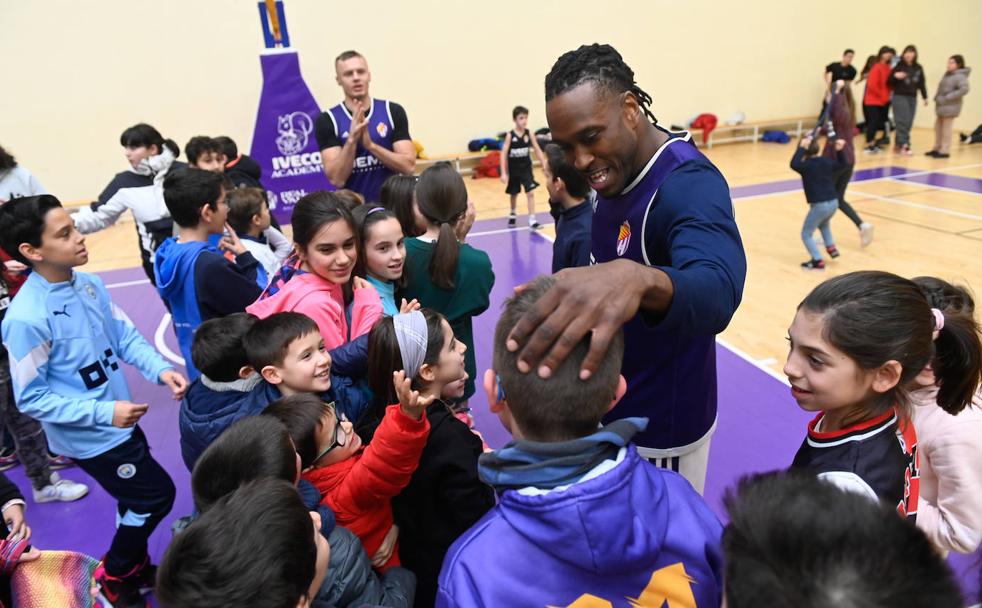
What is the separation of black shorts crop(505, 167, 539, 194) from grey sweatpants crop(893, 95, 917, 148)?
331 inches

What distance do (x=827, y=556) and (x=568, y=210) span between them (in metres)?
2.70

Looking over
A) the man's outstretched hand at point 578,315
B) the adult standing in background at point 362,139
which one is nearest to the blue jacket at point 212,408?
the man's outstretched hand at point 578,315

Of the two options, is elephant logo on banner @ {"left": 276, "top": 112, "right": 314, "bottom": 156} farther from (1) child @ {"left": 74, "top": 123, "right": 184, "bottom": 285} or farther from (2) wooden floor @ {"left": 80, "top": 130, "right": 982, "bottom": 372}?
(1) child @ {"left": 74, "top": 123, "right": 184, "bottom": 285}

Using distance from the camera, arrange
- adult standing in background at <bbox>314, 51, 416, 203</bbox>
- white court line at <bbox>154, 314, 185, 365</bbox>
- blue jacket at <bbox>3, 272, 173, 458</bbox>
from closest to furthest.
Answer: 1. blue jacket at <bbox>3, 272, 173, 458</bbox>
2. adult standing in background at <bbox>314, 51, 416, 203</bbox>
3. white court line at <bbox>154, 314, 185, 365</bbox>

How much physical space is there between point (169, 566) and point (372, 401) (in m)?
1.16

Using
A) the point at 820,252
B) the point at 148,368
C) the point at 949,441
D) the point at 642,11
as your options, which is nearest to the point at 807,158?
the point at 820,252

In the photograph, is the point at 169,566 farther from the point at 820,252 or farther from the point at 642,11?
the point at 642,11

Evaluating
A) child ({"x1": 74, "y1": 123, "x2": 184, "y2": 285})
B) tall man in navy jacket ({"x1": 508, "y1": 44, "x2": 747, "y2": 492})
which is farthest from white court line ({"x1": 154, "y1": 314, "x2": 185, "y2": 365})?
tall man in navy jacket ({"x1": 508, "y1": 44, "x2": 747, "y2": 492})

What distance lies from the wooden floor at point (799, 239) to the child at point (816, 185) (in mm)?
262

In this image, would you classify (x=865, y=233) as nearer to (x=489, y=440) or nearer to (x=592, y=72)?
(x=489, y=440)

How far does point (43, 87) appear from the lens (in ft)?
33.4

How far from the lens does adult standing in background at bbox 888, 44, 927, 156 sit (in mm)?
11938

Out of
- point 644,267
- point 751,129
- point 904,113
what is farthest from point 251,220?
point 751,129

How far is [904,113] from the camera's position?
470 inches
